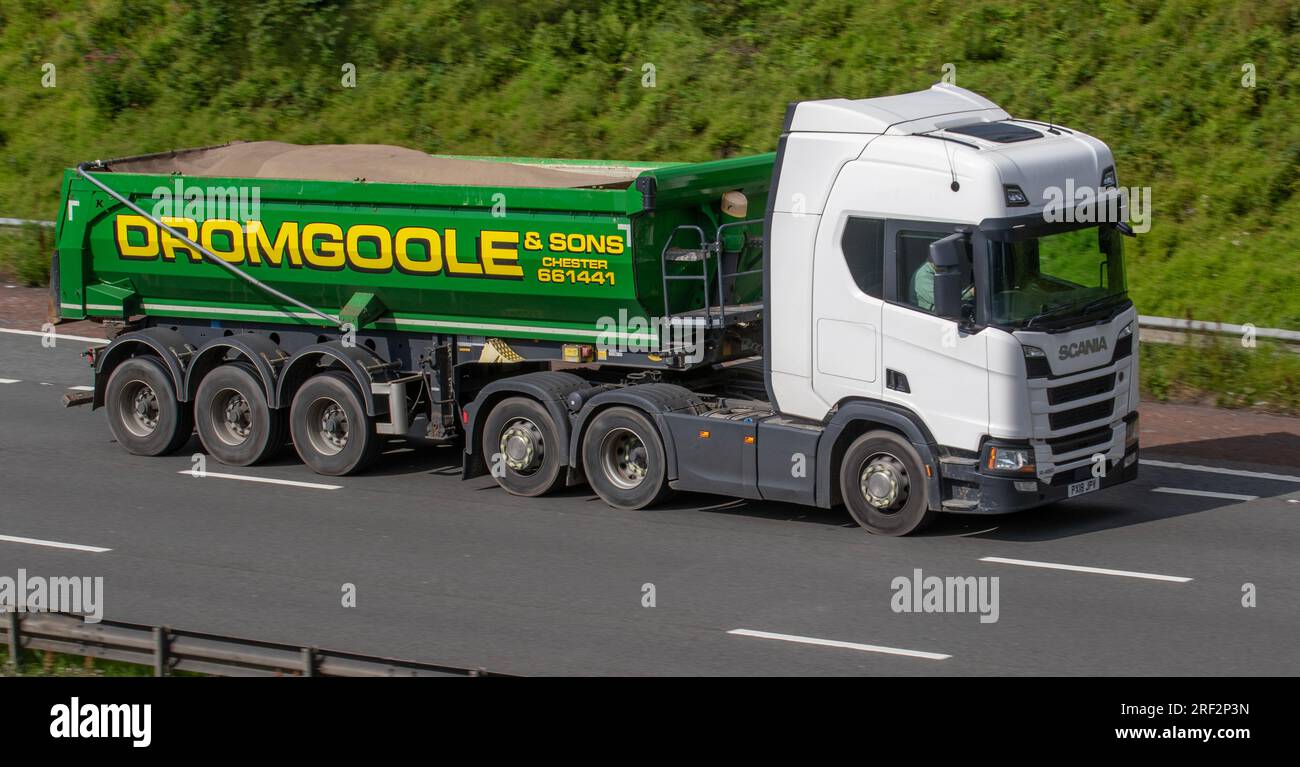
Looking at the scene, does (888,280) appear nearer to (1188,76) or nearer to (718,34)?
(1188,76)

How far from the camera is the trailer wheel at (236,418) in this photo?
15.9m

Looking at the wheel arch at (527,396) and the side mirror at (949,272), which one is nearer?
the side mirror at (949,272)

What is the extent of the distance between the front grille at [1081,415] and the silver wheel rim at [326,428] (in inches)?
257

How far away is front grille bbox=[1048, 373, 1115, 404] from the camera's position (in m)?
12.6

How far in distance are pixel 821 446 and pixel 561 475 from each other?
8.86ft

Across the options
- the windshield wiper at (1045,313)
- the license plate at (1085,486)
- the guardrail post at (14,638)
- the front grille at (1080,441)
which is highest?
the windshield wiper at (1045,313)

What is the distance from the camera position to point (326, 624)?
11.5 meters

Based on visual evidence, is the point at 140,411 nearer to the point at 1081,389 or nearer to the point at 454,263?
the point at 454,263

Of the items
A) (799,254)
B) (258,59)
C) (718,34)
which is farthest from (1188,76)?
(258,59)

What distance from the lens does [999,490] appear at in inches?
495

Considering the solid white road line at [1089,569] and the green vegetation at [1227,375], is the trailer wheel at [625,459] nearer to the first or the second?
the solid white road line at [1089,569]

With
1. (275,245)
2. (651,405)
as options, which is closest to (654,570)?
(651,405)

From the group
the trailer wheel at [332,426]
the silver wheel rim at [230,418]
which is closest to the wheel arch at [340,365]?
the trailer wheel at [332,426]

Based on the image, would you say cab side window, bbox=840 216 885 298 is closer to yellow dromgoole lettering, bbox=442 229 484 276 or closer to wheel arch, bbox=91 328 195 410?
yellow dromgoole lettering, bbox=442 229 484 276
